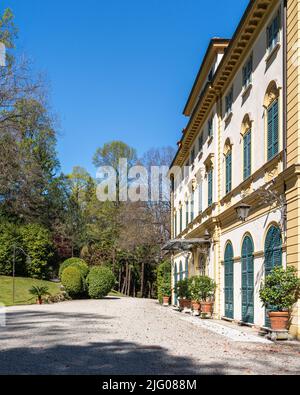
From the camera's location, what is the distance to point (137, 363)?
8812mm

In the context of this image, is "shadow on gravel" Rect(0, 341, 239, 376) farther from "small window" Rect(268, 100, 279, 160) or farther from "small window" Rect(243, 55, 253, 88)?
"small window" Rect(243, 55, 253, 88)

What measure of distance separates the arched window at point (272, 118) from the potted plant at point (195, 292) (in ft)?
27.9

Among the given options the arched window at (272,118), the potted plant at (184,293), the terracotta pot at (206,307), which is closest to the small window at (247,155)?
the arched window at (272,118)

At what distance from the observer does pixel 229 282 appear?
64.2 ft

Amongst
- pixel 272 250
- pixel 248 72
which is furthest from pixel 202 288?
pixel 248 72

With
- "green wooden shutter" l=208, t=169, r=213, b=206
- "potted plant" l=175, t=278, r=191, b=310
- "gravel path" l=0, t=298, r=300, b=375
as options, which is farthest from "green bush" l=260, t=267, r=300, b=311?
"potted plant" l=175, t=278, r=191, b=310

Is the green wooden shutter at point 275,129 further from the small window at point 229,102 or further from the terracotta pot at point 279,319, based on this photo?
the small window at point 229,102

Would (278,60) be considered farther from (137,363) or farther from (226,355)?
(137,363)

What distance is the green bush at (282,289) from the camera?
12211 mm

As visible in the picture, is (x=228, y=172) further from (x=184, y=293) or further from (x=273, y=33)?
(x=184, y=293)

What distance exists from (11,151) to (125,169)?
67.5 feet

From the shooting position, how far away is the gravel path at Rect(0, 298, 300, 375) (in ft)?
26.9

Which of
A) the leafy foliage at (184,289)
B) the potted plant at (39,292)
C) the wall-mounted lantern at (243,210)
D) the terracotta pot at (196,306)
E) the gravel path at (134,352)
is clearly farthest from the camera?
the potted plant at (39,292)

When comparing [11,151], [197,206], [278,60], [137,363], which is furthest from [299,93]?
[11,151]
